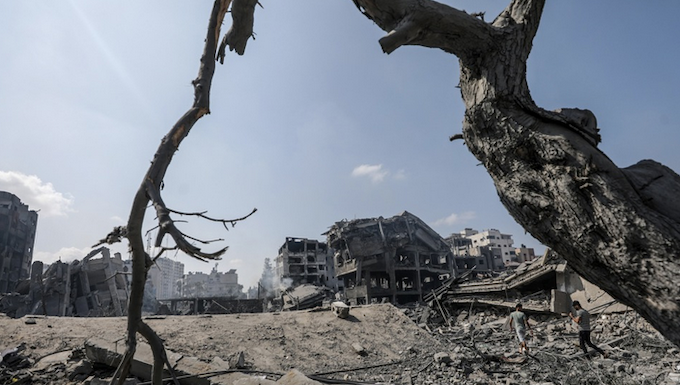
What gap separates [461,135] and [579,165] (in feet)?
3.15

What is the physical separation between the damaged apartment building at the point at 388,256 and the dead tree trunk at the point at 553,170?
24742 mm

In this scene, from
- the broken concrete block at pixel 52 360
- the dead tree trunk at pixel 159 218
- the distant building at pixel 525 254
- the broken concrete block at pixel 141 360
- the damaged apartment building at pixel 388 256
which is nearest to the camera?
the dead tree trunk at pixel 159 218

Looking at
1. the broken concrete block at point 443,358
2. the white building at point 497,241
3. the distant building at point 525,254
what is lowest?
the broken concrete block at point 443,358

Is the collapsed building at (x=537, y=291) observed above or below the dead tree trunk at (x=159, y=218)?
below

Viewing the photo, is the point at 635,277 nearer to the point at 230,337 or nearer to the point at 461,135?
the point at 461,135

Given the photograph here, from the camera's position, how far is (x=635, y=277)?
179 cm

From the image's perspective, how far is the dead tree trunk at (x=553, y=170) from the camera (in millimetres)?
1782

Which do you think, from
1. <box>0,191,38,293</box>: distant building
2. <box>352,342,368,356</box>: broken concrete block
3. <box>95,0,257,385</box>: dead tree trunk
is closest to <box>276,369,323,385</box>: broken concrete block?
<box>95,0,257,385</box>: dead tree trunk

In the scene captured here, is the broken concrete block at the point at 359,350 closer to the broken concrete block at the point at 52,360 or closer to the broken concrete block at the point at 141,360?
the broken concrete block at the point at 141,360

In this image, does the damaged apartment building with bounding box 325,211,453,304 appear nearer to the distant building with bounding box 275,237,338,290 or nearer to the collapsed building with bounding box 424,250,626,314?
the collapsed building with bounding box 424,250,626,314

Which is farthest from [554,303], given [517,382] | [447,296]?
[517,382]

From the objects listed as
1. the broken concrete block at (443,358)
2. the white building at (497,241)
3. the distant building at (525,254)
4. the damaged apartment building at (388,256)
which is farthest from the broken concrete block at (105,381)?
the white building at (497,241)

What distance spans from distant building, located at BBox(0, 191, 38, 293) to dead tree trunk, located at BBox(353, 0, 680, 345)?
45.2 metres

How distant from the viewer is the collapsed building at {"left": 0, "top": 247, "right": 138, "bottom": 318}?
18.5 meters
